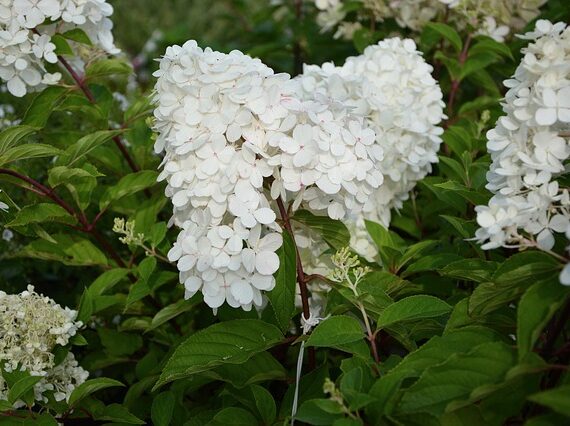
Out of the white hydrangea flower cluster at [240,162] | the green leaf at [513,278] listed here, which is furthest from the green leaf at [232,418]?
the green leaf at [513,278]

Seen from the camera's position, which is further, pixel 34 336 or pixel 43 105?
pixel 43 105

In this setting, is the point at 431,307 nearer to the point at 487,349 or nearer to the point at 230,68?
the point at 487,349

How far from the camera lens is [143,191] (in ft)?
7.14

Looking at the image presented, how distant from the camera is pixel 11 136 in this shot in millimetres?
1680

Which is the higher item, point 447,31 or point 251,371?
point 447,31

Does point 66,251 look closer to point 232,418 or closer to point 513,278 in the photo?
point 232,418

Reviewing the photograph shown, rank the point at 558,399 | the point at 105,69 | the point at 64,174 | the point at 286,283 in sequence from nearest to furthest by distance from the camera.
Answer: the point at 558,399, the point at 286,283, the point at 64,174, the point at 105,69

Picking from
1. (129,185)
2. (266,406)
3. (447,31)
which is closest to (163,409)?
(266,406)

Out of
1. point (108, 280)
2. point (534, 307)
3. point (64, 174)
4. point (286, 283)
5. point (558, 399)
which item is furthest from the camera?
point (108, 280)

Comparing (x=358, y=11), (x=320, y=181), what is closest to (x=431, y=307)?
(x=320, y=181)

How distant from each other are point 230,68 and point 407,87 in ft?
2.10

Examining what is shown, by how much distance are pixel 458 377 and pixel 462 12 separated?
146 cm

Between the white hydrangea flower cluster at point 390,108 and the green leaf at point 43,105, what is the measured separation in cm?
64

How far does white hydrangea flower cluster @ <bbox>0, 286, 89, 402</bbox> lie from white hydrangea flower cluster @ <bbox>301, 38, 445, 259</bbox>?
723mm
